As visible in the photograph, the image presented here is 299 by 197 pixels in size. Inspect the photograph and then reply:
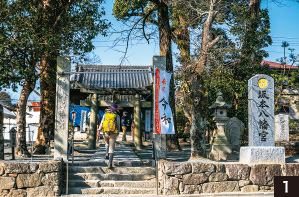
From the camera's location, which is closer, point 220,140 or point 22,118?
point 22,118

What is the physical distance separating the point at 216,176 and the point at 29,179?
434cm

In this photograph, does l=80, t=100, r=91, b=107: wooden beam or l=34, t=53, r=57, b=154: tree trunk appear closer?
l=34, t=53, r=57, b=154: tree trunk

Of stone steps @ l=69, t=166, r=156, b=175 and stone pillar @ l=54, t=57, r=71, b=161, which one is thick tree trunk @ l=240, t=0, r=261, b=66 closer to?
stone steps @ l=69, t=166, r=156, b=175

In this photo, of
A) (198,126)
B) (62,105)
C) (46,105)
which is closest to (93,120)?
(46,105)

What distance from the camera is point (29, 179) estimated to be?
21.9 ft

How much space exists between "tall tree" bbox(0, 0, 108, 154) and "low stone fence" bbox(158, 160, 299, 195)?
17.6 feet

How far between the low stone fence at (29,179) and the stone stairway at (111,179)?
0.49m

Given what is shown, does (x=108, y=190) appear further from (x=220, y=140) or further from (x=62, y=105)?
(x=220, y=140)

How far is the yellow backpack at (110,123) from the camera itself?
310 inches

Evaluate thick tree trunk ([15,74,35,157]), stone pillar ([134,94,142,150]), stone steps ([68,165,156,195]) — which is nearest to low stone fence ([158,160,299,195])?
stone steps ([68,165,156,195])

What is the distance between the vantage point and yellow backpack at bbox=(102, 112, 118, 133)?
7.88 metres

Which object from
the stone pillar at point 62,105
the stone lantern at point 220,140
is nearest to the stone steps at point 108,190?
the stone pillar at point 62,105

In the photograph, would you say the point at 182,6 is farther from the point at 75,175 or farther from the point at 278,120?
the point at 75,175

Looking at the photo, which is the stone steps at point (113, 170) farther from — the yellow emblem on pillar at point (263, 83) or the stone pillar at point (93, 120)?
the stone pillar at point (93, 120)
